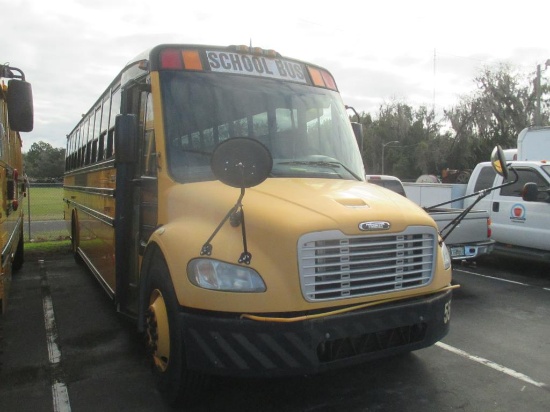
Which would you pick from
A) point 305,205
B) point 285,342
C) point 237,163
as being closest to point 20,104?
point 237,163

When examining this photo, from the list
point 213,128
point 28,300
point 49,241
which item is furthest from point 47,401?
point 49,241

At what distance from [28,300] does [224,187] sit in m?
4.77

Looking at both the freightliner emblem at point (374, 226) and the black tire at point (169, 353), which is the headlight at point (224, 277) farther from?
the freightliner emblem at point (374, 226)

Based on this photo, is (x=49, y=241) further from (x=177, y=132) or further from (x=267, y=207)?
(x=267, y=207)

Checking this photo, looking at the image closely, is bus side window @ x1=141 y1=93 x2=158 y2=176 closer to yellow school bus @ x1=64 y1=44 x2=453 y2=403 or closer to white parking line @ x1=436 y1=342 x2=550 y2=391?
yellow school bus @ x1=64 y1=44 x2=453 y2=403

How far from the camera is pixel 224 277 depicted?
3252mm

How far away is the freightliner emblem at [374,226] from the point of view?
336 cm

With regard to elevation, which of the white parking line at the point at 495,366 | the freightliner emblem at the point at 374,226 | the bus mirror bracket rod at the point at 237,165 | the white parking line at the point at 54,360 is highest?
the bus mirror bracket rod at the point at 237,165

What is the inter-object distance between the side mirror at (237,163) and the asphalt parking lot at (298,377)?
170 centimetres

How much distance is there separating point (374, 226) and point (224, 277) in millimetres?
1045

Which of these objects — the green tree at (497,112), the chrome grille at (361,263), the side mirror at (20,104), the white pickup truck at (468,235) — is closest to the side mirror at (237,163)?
the chrome grille at (361,263)

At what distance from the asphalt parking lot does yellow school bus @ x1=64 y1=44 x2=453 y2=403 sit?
511 millimetres

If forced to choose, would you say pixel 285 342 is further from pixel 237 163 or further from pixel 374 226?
pixel 237 163

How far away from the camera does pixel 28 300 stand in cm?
717
